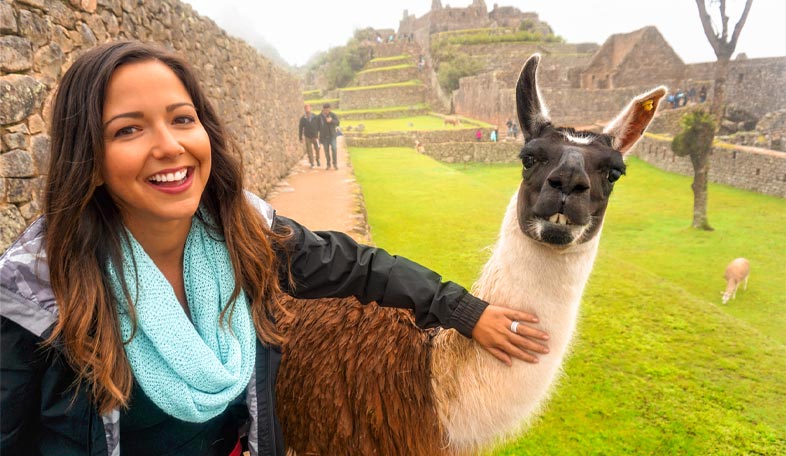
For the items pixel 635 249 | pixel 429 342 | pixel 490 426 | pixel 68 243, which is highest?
pixel 68 243

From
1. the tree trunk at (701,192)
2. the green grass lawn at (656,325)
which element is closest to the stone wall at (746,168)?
the green grass lawn at (656,325)

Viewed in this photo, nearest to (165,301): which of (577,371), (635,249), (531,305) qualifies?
(531,305)

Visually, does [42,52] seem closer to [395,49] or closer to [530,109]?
[530,109]

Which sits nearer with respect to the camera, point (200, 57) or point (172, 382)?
point (172, 382)

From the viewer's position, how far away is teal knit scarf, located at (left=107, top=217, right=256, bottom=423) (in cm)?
111

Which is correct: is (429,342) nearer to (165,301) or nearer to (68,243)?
(165,301)

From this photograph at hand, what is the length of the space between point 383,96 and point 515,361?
34265 mm

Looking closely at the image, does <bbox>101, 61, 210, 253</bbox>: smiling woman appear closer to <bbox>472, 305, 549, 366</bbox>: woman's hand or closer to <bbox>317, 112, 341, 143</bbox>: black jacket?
<bbox>472, 305, 549, 366</bbox>: woman's hand

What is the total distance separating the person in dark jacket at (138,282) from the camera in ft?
3.30

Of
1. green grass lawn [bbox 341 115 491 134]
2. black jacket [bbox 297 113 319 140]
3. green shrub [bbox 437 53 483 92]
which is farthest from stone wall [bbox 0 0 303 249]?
green shrub [bbox 437 53 483 92]

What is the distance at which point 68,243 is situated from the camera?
3.40 feet

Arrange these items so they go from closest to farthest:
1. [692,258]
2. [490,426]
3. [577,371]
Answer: [490,426], [577,371], [692,258]

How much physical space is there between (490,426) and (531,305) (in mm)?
520

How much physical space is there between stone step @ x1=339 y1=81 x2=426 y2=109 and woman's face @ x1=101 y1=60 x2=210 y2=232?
34088mm
